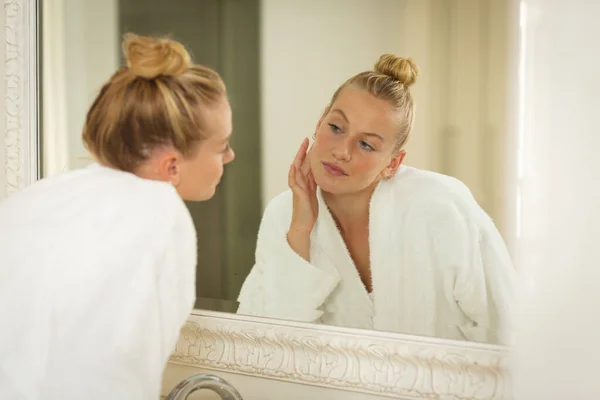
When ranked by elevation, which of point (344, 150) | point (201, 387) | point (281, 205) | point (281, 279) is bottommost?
point (201, 387)

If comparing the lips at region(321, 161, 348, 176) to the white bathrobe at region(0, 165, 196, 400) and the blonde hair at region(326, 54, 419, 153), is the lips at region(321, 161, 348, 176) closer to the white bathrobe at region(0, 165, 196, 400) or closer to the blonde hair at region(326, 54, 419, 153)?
the blonde hair at region(326, 54, 419, 153)

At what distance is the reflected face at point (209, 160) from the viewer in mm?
1137

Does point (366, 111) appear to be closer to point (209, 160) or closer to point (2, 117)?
point (209, 160)

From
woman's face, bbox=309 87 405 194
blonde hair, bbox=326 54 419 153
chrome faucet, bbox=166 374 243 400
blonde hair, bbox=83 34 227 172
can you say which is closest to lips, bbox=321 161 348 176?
woman's face, bbox=309 87 405 194

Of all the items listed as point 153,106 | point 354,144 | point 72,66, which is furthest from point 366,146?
point 72,66

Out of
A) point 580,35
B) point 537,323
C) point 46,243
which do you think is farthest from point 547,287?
point 46,243

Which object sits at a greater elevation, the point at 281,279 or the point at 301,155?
the point at 301,155

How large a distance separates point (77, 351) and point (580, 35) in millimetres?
920

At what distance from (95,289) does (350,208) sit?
455 millimetres

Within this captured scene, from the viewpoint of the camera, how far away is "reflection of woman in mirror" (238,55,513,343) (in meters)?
1.03

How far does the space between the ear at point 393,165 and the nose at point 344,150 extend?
0.07 metres

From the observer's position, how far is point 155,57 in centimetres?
113

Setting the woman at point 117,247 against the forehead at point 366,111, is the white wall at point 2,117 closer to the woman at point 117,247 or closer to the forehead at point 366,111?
the woman at point 117,247

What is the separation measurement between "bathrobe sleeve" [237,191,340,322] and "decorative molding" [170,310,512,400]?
25 mm
